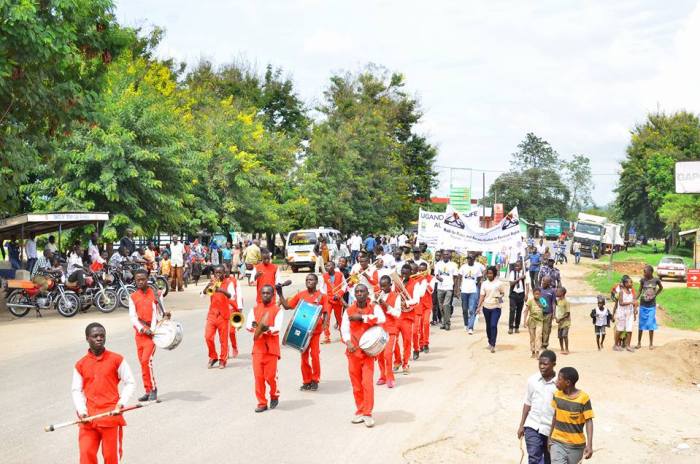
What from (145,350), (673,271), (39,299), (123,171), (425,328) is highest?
(123,171)

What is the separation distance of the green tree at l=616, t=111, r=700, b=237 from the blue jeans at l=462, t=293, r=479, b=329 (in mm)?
46604

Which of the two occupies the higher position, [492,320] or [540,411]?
[540,411]

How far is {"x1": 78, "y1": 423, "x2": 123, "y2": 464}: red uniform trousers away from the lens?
22.4 feet

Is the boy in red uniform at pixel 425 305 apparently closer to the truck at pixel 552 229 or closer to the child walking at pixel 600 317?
the child walking at pixel 600 317

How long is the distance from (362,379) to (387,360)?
2.24m

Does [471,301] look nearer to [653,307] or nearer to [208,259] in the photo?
[653,307]

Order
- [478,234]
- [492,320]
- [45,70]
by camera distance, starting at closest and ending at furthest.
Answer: [492,320]
[45,70]
[478,234]

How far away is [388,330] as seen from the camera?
1251cm

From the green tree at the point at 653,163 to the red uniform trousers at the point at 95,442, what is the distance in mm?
60419

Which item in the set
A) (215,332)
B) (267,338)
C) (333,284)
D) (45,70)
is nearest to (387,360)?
(267,338)

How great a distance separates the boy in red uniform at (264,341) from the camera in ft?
34.1

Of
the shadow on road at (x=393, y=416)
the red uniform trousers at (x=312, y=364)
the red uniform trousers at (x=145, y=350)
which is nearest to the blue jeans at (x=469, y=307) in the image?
the red uniform trousers at (x=312, y=364)

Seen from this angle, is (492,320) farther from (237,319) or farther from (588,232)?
(588,232)

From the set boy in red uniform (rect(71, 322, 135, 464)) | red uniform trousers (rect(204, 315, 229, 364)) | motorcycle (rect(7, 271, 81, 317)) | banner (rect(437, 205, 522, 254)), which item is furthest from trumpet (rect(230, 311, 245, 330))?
banner (rect(437, 205, 522, 254))
